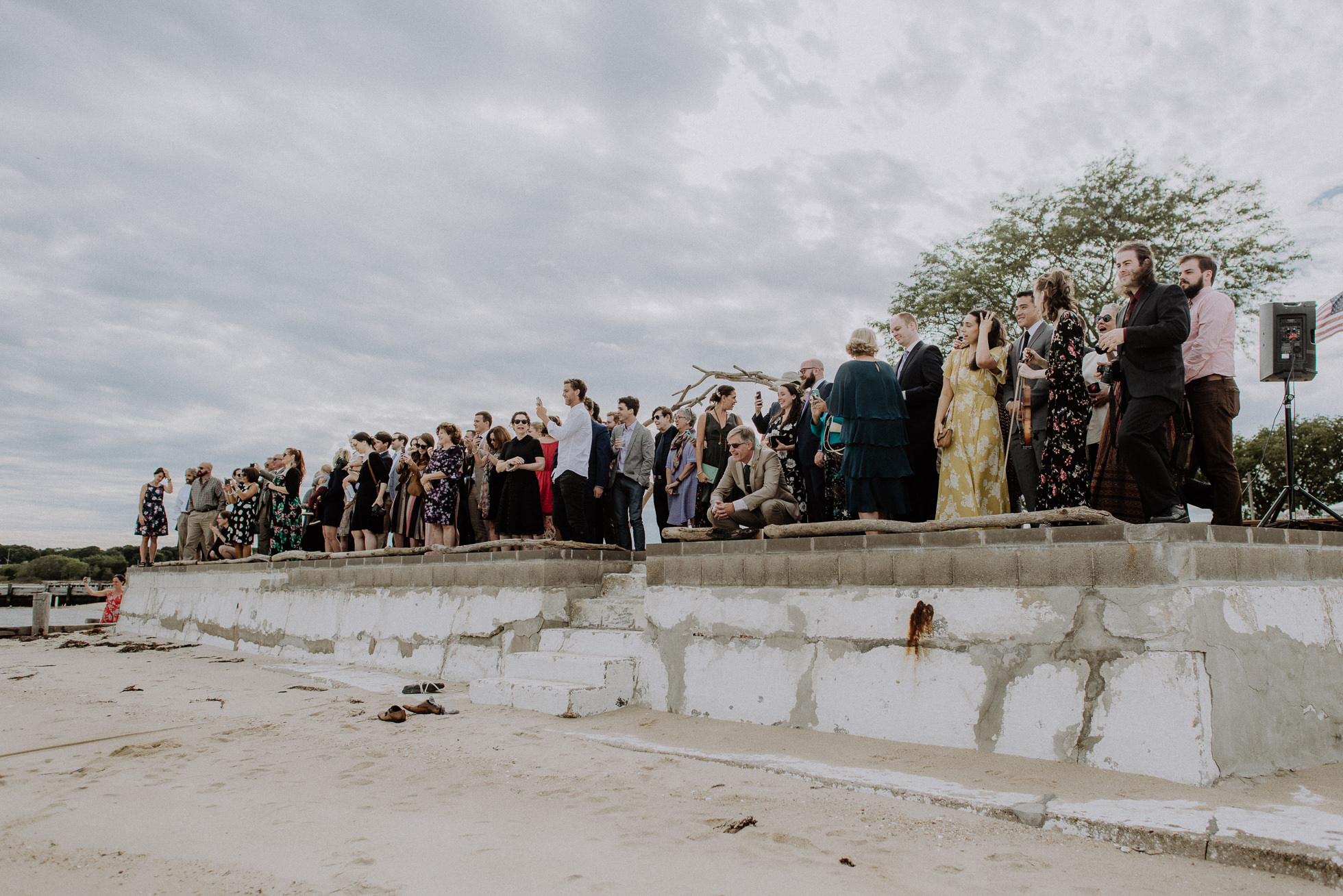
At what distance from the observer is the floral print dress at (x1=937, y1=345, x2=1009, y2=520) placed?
4910 mm

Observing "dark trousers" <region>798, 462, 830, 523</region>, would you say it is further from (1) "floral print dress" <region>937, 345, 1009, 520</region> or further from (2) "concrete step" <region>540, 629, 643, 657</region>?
(2) "concrete step" <region>540, 629, 643, 657</region>

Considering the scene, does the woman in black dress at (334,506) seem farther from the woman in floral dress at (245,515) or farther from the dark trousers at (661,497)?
the dark trousers at (661,497)

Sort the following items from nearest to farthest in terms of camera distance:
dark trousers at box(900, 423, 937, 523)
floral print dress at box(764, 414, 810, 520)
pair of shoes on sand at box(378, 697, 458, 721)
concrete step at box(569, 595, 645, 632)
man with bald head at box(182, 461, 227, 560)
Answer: pair of shoes on sand at box(378, 697, 458, 721), dark trousers at box(900, 423, 937, 523), concrete step at box(569, 595, 645, 632), floral print dress at box(764, 414, 810, 520), man with bald head at box(182, 461, 227, 560)

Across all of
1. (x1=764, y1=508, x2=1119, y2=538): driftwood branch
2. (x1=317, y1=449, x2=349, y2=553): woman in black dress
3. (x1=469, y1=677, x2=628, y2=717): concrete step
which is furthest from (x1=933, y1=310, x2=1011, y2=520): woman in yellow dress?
(x1=317, y1=449, x2=349, y2=553): woman in black dress

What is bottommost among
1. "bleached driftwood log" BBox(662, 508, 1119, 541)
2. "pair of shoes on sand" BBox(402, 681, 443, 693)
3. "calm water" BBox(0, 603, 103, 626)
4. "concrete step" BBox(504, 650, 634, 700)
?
"calm water" BBox(0, 603, 103, 626)

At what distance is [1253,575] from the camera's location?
3572 mm

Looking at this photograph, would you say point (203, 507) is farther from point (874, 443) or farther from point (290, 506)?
point (874, 443)

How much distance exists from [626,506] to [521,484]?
3.35 ft

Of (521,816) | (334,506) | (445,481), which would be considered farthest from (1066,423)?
(334,506)

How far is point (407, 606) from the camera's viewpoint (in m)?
7.69

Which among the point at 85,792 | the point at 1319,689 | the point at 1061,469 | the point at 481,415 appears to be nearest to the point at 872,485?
the point at 1061,469

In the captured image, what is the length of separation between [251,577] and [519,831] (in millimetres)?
9625

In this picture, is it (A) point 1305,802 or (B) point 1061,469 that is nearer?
(A) point 1305,802

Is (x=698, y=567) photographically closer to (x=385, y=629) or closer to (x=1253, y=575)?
(x=1253, y=575)
